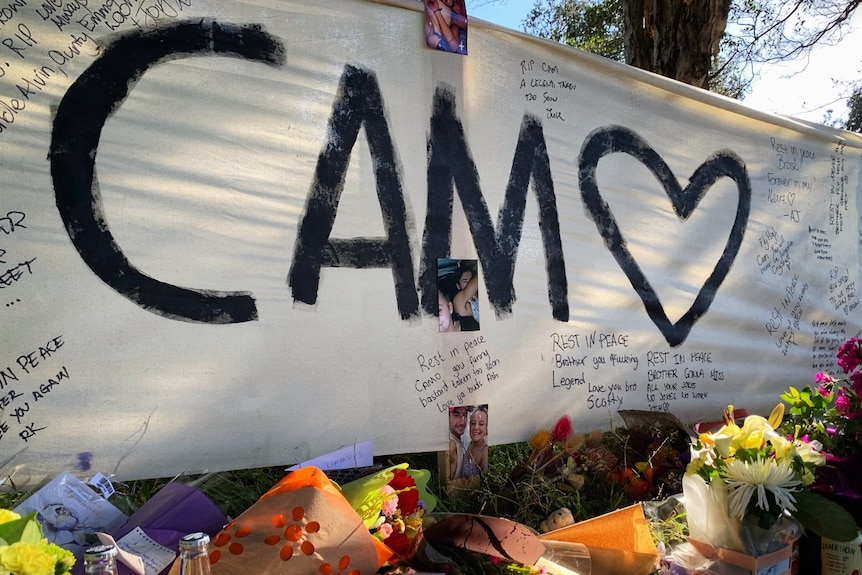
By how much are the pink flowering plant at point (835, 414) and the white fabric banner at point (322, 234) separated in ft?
2.42

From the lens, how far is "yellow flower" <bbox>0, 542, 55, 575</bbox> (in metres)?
0.87

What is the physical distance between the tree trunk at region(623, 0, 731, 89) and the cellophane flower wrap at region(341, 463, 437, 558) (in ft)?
10.2

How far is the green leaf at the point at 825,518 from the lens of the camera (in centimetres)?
168

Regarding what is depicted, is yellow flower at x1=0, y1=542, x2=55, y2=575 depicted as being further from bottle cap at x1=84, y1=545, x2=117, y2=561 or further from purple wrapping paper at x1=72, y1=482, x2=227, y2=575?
purple wrapping paper at x1=72, y1=482, x2=227, y2=575

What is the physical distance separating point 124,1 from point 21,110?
431mm

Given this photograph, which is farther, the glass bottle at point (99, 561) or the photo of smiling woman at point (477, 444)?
the photo of smiling woman at point (477, 444)

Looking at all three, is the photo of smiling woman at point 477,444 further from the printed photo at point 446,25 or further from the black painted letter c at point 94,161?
the printed photo at point 446,25

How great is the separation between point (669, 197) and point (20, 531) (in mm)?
2705

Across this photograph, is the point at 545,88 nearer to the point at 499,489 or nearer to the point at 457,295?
the point at 457,295

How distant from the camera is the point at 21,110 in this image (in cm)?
172

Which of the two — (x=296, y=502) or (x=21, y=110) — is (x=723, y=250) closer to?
(x=296, y=502)

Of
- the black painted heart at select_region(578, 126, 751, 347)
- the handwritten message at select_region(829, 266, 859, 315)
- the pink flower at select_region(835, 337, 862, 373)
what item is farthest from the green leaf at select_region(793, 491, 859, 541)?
the handwritten message at select_region(829, 266, 859, 315)

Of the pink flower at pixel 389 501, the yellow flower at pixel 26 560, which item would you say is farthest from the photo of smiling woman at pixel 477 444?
the yellow flower at pixel 26 560


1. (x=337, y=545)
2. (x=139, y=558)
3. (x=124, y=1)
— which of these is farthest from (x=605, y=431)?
(x=124, y=1)
